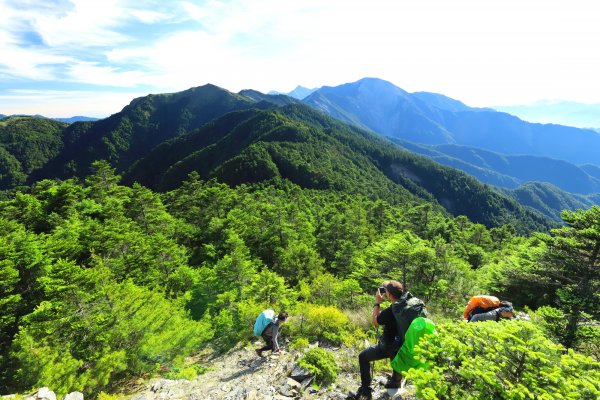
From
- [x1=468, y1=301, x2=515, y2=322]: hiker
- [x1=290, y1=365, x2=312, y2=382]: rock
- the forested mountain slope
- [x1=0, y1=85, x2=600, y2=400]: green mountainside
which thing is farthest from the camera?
the forested mountain slope

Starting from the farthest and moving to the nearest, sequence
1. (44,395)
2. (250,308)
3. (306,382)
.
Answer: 1. (250,308)
2. (44,395)
3. (306,382)

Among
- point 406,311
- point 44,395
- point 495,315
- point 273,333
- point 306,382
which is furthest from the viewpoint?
point 273,333

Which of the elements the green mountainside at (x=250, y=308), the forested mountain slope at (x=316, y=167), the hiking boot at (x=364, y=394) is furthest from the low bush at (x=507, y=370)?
the forested mountain slope at (x=316, y=167)

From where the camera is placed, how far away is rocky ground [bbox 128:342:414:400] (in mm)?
7465

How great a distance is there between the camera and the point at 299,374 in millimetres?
8297

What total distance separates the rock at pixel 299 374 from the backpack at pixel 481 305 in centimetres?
465

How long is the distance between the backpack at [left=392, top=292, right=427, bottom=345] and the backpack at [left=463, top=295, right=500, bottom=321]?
126 inches

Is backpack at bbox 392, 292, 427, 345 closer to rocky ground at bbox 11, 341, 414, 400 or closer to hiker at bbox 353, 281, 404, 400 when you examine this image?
hiker at bbox 353, 281, 404, 400

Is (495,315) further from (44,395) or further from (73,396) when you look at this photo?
(44,395)

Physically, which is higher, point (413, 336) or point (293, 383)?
point (413, 336)

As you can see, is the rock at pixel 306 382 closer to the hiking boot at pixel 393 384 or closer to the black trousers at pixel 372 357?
the black trousers at pixel 372 357

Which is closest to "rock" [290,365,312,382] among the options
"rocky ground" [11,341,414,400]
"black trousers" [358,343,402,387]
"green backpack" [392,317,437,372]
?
"rocky ground" [11,341,414,400]

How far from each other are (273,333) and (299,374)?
2.65 m

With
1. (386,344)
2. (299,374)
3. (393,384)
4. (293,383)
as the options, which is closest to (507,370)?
(386,344)
